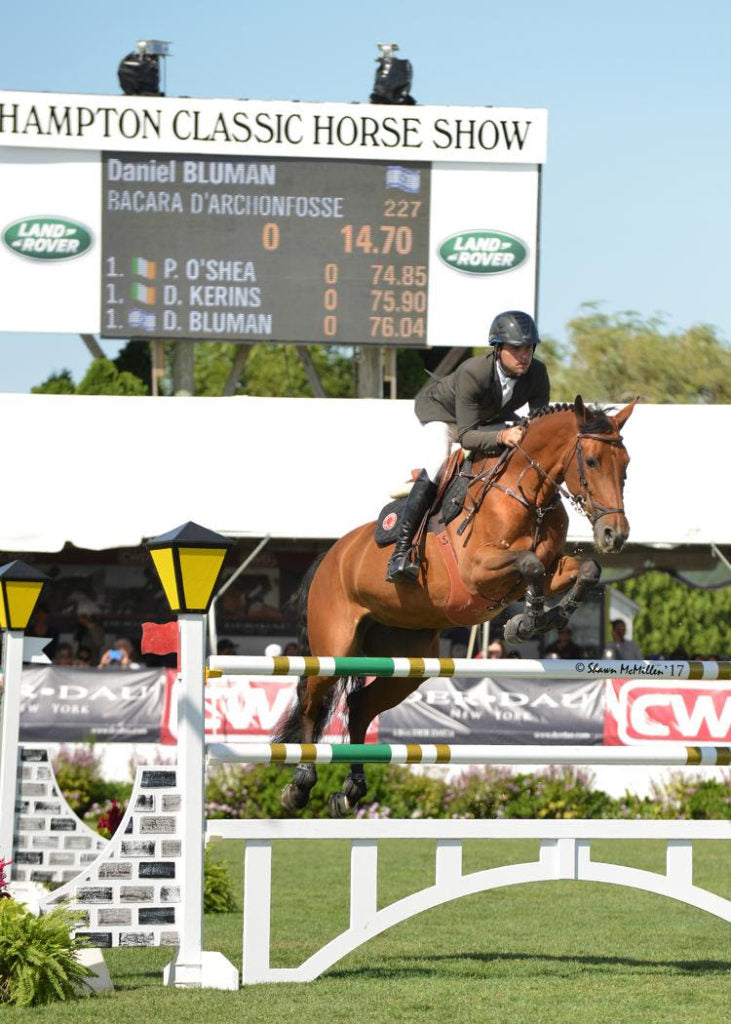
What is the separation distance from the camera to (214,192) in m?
18.2

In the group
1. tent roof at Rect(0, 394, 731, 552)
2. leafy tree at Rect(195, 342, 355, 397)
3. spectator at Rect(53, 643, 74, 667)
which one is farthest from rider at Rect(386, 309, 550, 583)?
leafy tree at Rect(195, 342, 355, 397)

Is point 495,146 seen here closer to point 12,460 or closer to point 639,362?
point 12,460

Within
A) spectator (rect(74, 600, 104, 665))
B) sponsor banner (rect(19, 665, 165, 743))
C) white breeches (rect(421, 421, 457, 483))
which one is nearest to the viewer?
white breeches (rect(421, 421, 457, 483))

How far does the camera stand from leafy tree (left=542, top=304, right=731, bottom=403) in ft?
141

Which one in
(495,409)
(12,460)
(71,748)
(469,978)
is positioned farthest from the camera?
(12,460)

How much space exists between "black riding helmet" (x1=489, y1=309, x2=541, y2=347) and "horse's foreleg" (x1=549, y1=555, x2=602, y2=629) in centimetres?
103

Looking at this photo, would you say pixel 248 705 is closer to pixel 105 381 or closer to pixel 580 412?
pixel 580 412

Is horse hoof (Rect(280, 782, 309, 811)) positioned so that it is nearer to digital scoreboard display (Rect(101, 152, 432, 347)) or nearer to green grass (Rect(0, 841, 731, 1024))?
green grass (Rect(0, 841, 731, 1024))

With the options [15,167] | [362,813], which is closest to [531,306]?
[15,167]

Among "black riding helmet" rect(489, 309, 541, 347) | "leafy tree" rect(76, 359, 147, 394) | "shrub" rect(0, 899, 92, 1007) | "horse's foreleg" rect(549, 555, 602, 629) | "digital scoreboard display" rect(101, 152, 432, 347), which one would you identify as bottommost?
"shrub" rect(0, 899, 92, 1007)

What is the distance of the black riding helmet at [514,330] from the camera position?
729cm

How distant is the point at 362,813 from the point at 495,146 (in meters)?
9.15

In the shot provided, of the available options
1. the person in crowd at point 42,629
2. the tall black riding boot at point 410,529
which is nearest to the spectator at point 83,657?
the person in crowd at point 42,629

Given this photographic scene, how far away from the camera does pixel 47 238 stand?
730 inches
